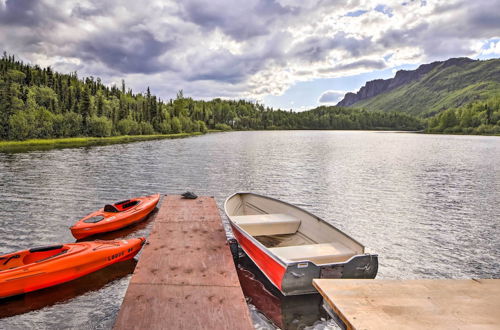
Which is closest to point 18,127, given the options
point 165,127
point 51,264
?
point 165,127

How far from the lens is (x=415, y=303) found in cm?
643

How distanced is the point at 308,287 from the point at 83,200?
19045 millimetres

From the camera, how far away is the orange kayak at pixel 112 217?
1400 cm

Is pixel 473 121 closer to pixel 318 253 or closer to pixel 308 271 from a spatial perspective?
pixel 318 253

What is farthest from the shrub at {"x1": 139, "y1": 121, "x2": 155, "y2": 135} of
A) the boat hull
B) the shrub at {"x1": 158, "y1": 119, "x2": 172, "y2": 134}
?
the boat hull

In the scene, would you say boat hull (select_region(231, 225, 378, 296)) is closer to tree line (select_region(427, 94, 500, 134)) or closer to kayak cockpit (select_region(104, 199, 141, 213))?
kayak cockpit (select_region(104, 199, 141, 213))

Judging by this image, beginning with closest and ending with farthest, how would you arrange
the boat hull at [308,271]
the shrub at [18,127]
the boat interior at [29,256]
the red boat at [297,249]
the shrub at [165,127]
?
the boat hull at [308,271] < the red boat at [297,249] < the boat interior at [29,256] < the shrub at [18,127] < the shrub at [165,127]

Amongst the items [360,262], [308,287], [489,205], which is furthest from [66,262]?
[489,205]

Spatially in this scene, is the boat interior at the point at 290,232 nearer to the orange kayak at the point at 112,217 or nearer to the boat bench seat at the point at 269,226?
the boat bench seat at the point at 269,226

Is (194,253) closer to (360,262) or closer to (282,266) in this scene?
(282,266)

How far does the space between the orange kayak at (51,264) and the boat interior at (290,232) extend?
4.86 meters

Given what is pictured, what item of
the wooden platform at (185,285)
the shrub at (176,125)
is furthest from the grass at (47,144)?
the wooden platform at (185,285)

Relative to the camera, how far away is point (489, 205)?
22938 mm

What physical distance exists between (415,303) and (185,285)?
17.8 feet
